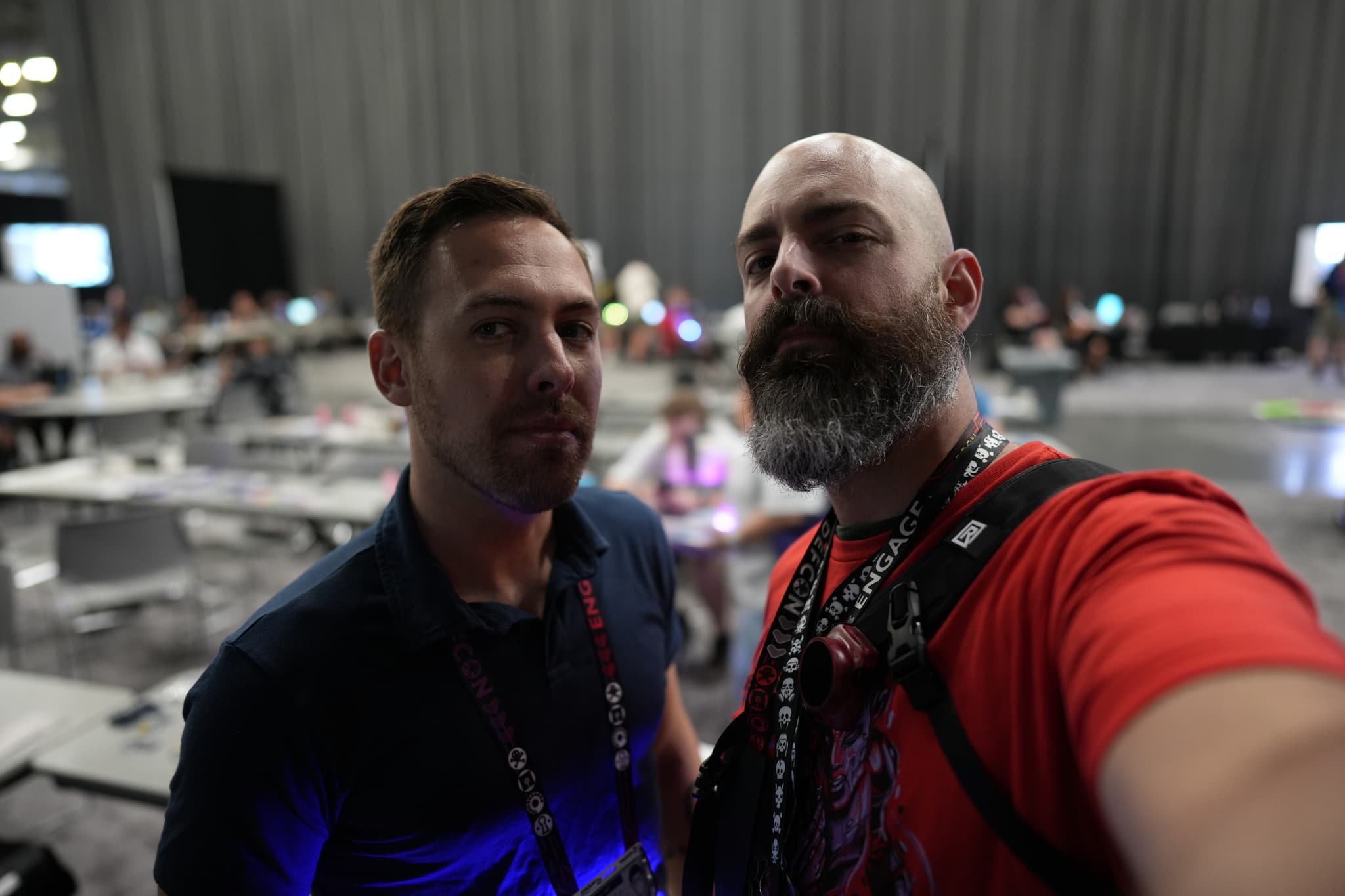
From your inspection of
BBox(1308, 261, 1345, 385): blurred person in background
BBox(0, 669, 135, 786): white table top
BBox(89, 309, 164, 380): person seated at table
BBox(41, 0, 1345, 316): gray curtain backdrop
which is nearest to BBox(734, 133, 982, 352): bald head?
BBox(0, 669, 135, 786): white table top

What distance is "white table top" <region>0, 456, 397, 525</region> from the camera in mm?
4383

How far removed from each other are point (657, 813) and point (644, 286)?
38.8 feet

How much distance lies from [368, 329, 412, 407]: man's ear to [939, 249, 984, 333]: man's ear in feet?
2.33

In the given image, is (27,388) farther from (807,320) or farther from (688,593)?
(807,320)

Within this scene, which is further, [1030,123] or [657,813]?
[1030,123]

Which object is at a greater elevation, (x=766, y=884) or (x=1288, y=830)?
(x=1288, y=830)

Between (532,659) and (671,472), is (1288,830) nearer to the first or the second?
(532,659)

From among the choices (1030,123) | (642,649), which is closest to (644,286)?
(1030,123)

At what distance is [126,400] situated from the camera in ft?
24.8

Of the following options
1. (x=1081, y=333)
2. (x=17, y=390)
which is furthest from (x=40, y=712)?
(x=1081, y=333)

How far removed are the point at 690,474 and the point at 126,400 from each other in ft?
20.1

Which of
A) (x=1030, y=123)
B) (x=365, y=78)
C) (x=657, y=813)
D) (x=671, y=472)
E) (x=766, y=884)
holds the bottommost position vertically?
(x=671, y=472)

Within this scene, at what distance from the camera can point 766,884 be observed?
901 mm

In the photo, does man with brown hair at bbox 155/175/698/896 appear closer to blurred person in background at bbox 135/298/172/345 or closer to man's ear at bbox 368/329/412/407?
man's ear at bbox 368/329/412/407
